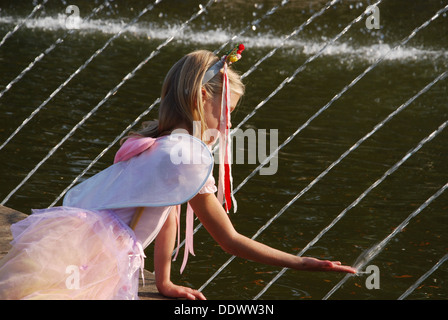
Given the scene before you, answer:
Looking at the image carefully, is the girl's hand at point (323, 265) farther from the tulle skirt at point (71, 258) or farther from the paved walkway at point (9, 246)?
the paved walkway at point (9, 246)

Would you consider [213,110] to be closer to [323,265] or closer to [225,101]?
[225,101]

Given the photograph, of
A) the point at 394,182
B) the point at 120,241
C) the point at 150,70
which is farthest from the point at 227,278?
the point at 150,70

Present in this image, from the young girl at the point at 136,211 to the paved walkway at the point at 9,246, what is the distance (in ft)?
1.40

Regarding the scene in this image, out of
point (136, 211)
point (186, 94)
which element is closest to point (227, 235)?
point (136, 211)

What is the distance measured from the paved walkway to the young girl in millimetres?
428

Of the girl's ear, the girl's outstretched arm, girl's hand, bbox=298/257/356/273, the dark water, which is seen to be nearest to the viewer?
girl's hand, bbox=298/257/356/273

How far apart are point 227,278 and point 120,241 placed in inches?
78.2

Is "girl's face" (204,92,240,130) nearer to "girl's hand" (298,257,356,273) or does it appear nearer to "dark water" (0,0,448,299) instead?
"girl's hand" (298,257,356,273)

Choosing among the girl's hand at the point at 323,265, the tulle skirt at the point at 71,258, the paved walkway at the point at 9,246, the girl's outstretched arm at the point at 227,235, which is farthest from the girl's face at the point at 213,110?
the paved walkway at the point at 9,246

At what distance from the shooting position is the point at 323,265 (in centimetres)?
294

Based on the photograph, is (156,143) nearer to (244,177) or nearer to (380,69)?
(244,177)

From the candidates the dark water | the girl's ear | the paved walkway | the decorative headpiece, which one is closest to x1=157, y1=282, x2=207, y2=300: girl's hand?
the paved walkway

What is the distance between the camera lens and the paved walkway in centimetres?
359

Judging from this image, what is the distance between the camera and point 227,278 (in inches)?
198
